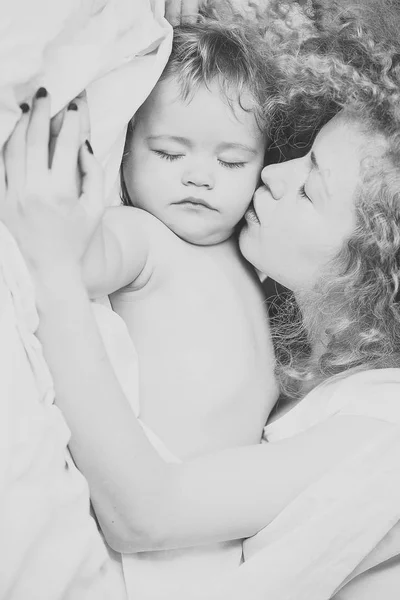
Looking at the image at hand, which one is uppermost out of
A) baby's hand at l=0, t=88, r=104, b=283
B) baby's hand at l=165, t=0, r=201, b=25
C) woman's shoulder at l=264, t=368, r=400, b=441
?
baby's hand at l=165, t=0, r=201, b=25

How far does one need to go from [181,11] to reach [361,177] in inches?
17.6

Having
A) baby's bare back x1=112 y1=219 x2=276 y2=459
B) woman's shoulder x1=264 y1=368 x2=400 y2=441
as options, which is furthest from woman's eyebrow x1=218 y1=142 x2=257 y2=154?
woman's shoulder x1=264 y1=368 x2=400 y2=441

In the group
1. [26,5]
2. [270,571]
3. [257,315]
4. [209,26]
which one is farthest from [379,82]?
[270,571]

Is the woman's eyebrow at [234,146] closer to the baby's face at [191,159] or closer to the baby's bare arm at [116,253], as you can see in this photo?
the baby's face at [191,159]

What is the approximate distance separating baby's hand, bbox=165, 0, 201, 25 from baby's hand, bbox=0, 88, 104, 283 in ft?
1.39

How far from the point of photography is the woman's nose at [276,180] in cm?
110

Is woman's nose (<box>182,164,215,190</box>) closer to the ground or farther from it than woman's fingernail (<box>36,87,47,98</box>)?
closer to the ground

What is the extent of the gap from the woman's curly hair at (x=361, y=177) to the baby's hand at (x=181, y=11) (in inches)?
7.1

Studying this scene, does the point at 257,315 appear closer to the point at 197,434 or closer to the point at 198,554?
the point at 197,434

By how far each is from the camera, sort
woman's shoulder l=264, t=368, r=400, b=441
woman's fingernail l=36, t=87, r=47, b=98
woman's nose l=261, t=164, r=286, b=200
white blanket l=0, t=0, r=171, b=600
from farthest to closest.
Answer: woman's nose l=261, t=164, r=286, b=200, woman's shoulder l=264, t=368, r=400, b=441, woman's fingernail l=36, t=87, r=47, b=98, white blanket l=0, t=0, r=171, b=600

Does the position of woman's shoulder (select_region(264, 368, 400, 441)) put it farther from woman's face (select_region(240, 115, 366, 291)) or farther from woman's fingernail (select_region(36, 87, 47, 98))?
woman's fingernail (select_region(36, 87, 47, 98))

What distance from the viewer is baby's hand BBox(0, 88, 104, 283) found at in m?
0.84

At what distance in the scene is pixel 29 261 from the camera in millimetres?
839

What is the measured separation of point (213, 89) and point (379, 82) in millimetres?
244
